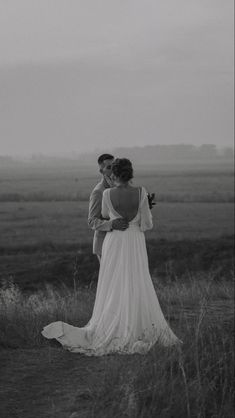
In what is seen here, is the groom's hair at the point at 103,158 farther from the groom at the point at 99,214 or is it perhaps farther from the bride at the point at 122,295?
the bride at the point at 122,295

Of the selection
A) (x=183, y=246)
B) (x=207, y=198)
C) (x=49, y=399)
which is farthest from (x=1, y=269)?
(x=207, y=198)

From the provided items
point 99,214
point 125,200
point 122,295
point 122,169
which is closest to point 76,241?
point 99,214

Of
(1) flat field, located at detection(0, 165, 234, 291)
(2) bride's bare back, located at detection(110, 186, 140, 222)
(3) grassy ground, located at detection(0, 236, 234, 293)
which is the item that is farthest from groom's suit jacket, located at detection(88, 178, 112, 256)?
(3) grassy ground, located at detection(0, 236, 234, 293)

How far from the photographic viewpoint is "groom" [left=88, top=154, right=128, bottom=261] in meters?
7.12

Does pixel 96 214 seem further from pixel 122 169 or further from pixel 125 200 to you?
pixel 122 169

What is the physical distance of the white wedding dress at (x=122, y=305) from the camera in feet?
23.0

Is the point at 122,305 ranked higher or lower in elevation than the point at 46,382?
higher

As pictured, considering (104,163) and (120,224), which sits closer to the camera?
(120,224)

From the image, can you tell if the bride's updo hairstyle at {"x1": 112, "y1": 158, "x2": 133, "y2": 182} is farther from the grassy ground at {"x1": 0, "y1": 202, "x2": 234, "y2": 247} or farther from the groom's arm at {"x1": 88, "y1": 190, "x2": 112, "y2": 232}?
the grassy ground at {"x1": 0, "y1": 202, "x2": 234, "y2": 247}

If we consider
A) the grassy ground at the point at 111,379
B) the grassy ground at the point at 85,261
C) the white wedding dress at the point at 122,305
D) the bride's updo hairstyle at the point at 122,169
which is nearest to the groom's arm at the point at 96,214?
the white wedding dress at the point at 122,305

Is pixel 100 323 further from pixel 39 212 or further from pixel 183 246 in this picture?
pixel 39 212

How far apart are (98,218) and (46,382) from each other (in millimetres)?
2005

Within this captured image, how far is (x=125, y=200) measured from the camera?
7.01 m

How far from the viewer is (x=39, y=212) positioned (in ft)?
132
